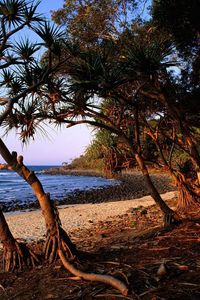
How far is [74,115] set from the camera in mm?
8258

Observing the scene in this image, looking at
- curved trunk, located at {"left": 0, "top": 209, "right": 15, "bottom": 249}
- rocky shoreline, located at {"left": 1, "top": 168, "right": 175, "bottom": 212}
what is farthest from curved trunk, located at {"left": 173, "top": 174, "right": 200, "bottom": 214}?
rocky shoreline, located at {"left": 1, "top": 168, "right": 175, "bottom": 212}

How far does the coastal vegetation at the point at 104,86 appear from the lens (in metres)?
5.79

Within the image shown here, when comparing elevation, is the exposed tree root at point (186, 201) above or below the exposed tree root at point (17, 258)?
above

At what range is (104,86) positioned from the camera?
6.68m

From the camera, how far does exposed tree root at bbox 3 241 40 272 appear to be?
571 centimetres

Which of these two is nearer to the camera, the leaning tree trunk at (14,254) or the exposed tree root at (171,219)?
the leaning tree trunk at (14,254)

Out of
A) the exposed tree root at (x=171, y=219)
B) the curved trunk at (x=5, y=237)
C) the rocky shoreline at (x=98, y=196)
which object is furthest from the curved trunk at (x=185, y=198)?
the rocky shoreline at (x=98, y=196)

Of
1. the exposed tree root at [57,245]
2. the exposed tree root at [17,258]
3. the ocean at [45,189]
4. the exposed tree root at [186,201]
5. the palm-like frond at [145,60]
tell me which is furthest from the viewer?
the ocean at [45,189]

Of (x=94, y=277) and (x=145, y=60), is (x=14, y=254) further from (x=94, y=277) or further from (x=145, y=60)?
(x=145, y=60)

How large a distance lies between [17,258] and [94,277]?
149cm

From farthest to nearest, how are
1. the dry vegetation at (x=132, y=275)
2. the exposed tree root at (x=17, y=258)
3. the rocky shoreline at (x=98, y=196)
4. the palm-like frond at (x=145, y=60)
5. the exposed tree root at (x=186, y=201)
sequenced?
the rocky shoreline at (x=98, y=196)
the exposed tree root at (x=186, y=201)
the palm-like frond at (x=145, y=60)
the exposed tree root at (x=17, y=258)
the dry vegetation at (x=132, y=275)

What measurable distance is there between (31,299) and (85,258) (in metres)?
1.23

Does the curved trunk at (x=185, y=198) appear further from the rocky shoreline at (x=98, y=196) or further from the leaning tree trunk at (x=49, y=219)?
the rocky shoreline at (x=98, y=196)

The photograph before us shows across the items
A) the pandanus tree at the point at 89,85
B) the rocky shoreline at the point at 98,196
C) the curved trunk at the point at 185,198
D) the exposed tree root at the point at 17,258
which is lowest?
the rocky shoreline at the point at 98,196
